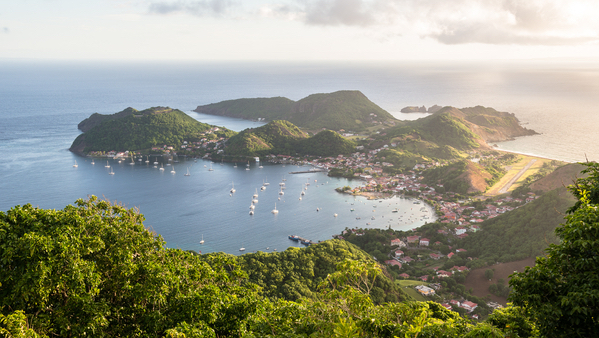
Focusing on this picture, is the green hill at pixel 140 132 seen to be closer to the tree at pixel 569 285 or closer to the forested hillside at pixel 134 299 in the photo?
the forested hillside at pixel 134 299

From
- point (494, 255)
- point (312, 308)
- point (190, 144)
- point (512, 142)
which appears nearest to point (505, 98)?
point (512, 142)

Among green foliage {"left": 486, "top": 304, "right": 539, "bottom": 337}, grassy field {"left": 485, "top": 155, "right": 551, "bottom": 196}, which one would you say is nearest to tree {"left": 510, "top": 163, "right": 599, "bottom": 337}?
green foliage {"left": 486, "top": 304, "right": 539, "bottom": 337}

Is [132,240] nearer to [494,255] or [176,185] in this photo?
[494,255]

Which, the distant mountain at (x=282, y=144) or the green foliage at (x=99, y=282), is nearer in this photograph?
the green foliage at (x=99, y=282)

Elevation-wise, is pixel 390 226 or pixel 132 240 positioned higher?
pixel 132 240

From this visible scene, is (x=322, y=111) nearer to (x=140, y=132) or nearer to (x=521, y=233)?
(x=140, y=132)

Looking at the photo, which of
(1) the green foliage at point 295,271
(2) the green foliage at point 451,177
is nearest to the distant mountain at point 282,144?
(2) the green foliage at point 451,177
